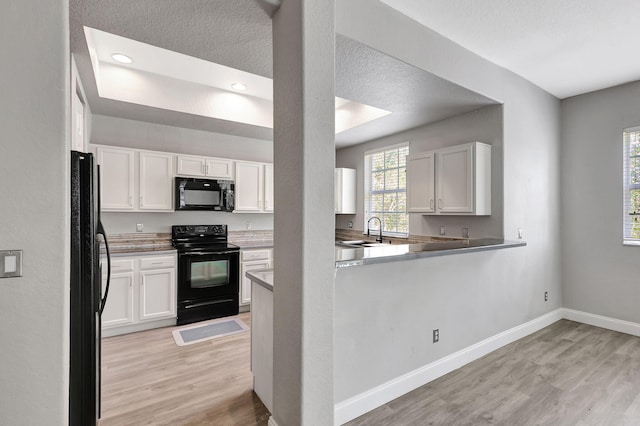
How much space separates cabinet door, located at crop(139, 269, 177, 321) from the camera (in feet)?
11.8

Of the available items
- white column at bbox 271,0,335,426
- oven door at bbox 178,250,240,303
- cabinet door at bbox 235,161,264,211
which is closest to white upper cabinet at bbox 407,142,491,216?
white column at bbox 271,0,335,426

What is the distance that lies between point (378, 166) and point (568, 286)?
3.05 meters

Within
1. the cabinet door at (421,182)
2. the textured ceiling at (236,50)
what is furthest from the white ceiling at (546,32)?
the cabinet door at (421,182)

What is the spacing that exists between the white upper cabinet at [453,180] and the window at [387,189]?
969 millimetres

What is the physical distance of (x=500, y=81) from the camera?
3.17 metres

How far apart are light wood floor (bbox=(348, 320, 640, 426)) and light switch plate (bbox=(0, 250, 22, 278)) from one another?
80.2 inches

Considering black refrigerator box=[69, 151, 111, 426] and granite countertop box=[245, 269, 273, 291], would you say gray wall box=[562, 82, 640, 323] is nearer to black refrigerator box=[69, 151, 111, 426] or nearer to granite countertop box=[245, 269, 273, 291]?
granite countertop box=[245, 269, 273, 291]

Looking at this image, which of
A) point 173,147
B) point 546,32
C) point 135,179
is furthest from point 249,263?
point 546,32

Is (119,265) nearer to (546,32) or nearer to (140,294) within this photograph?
(140,294)

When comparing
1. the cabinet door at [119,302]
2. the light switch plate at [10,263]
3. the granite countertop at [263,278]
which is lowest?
the cabinet door at [119,302]

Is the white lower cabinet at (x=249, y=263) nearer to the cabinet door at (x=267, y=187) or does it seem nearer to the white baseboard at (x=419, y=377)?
the cabinet door at (x=267, y=187)

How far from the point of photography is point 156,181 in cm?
402

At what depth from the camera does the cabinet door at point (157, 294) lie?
11.8 ft

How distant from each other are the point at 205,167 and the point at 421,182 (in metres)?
2.89
